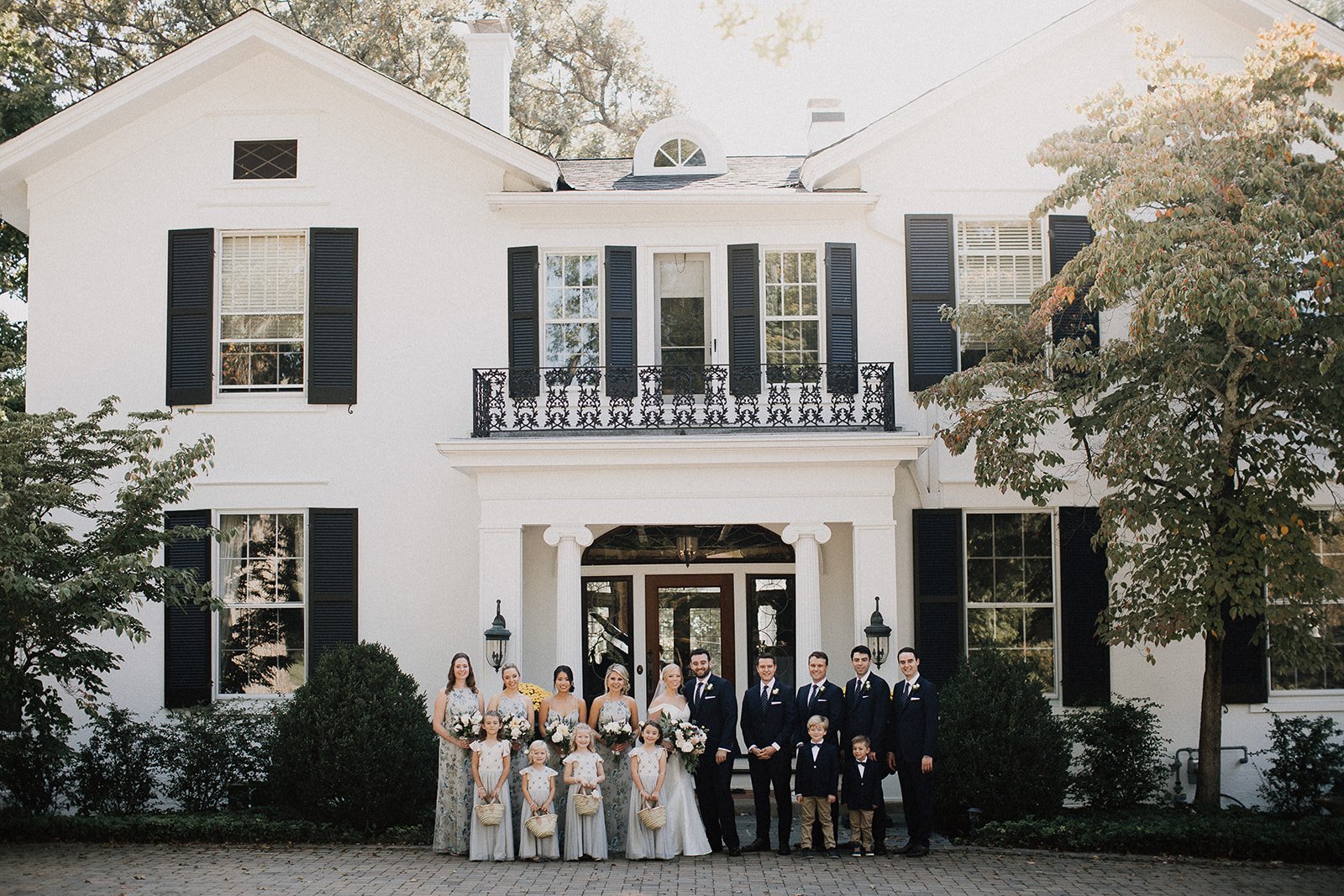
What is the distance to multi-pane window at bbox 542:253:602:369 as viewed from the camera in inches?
599

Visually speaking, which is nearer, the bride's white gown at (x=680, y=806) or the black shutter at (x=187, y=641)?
the bride's white gown at (x=680, y=806)

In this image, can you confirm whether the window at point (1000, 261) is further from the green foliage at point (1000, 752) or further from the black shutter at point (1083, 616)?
the green foliage at point (1000, 752)

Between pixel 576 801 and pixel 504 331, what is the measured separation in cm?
593

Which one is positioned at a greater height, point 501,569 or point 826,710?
point 501,569

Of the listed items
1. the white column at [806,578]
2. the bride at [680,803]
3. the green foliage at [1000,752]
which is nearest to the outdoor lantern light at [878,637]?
the white column at [806,578]

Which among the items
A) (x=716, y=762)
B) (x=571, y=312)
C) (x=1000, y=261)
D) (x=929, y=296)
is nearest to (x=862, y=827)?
(x=716, y=762)

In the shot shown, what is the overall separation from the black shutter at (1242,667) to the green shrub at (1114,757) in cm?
169

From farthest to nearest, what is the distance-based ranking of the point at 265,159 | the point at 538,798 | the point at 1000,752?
the point at 265,159 < the point at 1000,752 < the point at 538,798

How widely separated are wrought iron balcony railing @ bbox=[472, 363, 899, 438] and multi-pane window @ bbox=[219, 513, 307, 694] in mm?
2784

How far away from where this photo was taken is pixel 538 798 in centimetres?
1123

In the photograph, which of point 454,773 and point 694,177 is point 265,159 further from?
point 454,773

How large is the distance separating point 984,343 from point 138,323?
9.76 m

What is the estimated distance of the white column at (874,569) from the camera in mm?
13797

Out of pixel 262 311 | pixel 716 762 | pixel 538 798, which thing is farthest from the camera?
pixel 262 311
